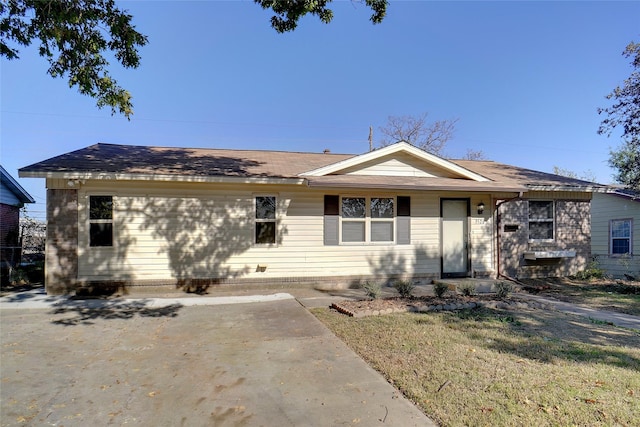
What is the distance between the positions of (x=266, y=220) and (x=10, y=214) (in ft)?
40.5

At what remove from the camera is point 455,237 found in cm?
1068

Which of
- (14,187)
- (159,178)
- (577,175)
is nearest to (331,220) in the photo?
(159,178)

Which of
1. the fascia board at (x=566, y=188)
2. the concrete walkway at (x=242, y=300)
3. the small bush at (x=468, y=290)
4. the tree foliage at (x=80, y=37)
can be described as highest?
the tree foliage at (x=80, y=37)

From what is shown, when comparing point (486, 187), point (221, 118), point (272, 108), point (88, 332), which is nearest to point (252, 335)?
point (88, 332)

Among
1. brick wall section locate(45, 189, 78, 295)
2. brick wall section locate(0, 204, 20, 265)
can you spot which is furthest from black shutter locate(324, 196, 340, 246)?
brick wall section locate(0, 204, 20, 265)

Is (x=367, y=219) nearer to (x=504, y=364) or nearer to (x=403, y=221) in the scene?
(x=403, y=221)

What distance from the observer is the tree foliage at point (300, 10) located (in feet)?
22.1

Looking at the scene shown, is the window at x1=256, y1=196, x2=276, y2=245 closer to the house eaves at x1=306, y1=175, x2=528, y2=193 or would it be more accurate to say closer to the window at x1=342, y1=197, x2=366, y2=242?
the house eaves at x1=306, y1=175, x2=528, y2=193

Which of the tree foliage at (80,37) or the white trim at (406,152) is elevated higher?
the tree foliage at (80,37)

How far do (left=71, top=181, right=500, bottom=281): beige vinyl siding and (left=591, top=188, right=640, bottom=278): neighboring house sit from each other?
8.55 meters

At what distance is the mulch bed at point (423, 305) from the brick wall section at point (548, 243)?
3.85 metres

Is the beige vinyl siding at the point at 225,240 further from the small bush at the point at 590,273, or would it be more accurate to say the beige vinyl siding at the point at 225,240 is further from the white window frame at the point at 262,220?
the small bush at the point at 590,273

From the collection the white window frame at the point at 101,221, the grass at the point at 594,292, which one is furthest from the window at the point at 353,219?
the white window frame at the point at 101,221

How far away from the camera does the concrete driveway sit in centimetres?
314
